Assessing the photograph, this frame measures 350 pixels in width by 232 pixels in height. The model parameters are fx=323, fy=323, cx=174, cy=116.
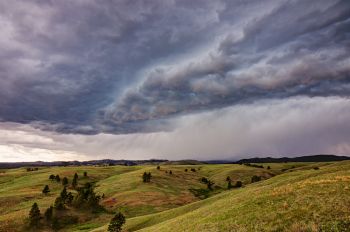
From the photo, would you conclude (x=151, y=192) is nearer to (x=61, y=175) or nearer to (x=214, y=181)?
(x=214, y=181)

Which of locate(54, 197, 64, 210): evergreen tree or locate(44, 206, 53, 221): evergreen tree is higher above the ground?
locate(54, 197, 64, 210): evergreen tree

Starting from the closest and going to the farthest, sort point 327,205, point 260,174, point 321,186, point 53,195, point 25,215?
point 327,205
point 321,186
point 25,215
point 53,195
point 260,174

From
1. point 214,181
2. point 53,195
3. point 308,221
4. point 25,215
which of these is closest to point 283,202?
point 308,221

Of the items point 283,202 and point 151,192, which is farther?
point 151,192

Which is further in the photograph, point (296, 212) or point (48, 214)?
point (48, 214)

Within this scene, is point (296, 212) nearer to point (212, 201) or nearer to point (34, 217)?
point (212, 201)

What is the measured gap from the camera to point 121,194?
360ft

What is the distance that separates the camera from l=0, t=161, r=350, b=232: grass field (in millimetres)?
26500

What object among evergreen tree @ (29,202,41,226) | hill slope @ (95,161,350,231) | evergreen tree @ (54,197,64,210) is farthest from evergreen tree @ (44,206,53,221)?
hill slope @ (95,161,350,231)

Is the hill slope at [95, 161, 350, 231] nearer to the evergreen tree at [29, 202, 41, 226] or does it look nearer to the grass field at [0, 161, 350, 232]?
the grass field at [0, 161, 350, 232]

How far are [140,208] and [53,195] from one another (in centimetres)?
3854

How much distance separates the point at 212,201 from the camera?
6150cm

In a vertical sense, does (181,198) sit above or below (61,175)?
below

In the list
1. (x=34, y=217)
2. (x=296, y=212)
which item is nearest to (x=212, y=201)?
(x=296, y=212)
